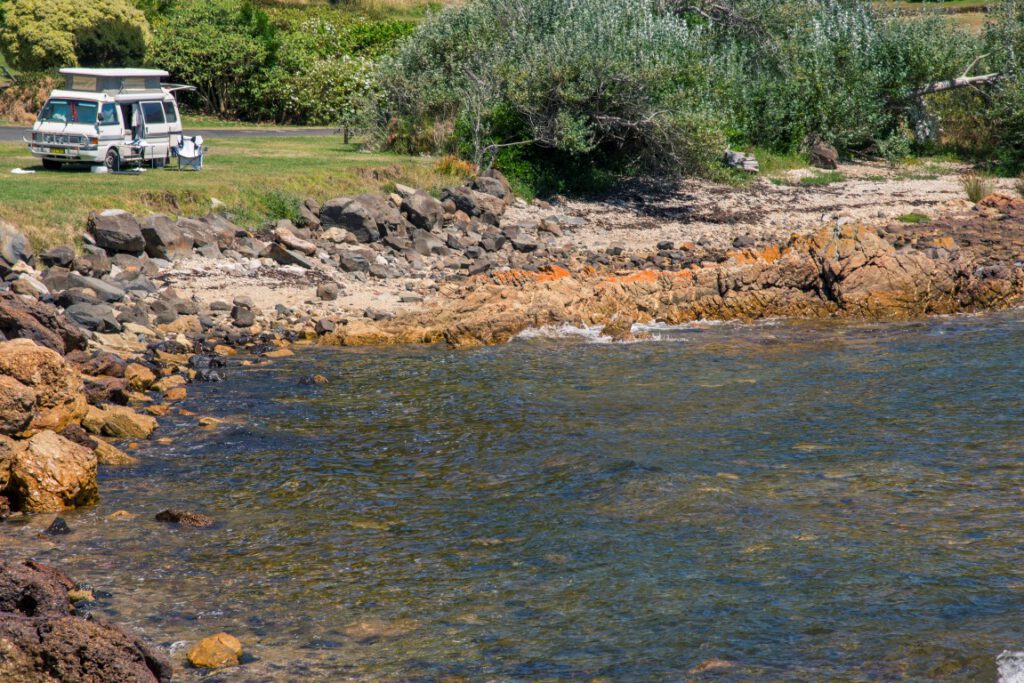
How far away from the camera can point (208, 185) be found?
2523 cm

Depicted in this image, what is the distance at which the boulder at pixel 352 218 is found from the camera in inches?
979

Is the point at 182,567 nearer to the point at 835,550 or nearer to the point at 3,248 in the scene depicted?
the point at 835,550

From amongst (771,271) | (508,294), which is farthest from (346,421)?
(771,271)

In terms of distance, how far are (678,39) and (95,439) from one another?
81.3 feet

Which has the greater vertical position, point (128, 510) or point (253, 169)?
point (253, 169)

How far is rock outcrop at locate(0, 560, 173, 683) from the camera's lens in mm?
6965

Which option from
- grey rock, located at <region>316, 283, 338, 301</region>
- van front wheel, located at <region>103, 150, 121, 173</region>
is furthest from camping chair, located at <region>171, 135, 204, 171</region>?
grey rock, located at <region>316, 283, 338, 301</region>

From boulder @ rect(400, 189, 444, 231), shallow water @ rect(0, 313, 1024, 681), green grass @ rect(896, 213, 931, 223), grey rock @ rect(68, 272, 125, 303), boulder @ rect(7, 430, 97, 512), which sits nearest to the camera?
shallow water @ rect(0, 313, 1024, 681)

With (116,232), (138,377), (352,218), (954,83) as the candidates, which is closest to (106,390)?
(138,377)

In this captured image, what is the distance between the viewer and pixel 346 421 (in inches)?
573

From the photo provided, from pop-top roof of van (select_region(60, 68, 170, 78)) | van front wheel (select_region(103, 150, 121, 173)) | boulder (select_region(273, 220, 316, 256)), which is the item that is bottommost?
boulder (select_region(273, 220, 316, 256))

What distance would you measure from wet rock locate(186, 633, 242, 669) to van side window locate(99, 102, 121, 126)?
854 inches

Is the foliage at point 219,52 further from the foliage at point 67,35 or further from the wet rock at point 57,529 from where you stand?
the wet rock at point 57,529

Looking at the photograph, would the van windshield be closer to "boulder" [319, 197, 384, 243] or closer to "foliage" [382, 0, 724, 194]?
"boulder" [319, 197, 384, 243]
